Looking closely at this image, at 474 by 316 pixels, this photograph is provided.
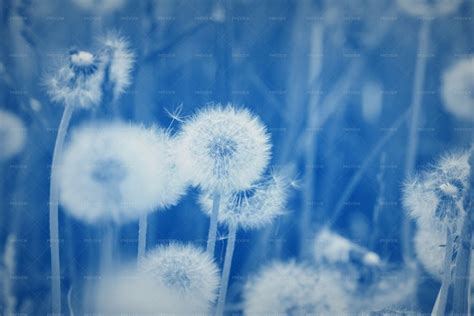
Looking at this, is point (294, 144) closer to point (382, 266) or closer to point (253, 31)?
point (253, 31)

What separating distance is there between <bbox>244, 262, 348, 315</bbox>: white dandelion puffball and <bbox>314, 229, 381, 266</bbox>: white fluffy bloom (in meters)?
0.06

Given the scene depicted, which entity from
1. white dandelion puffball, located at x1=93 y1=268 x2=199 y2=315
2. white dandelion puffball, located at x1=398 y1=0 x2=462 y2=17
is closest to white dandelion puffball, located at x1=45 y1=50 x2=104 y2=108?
white dandelion puffball, located at x1=93 y1=268 x2=199 y2=315

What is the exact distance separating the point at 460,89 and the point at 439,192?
41 cm

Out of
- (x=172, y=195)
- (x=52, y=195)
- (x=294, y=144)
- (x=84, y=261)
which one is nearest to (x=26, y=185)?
(x=52, y=195)

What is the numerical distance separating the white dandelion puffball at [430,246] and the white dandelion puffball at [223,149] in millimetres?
682

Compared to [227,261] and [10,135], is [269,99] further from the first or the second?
[10,135]

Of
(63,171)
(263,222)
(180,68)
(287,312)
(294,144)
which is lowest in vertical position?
(287,312)

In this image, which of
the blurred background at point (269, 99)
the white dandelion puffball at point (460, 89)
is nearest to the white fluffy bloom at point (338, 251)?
the blurred background at point (269, 99)

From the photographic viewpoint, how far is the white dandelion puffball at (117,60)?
1.35 metres

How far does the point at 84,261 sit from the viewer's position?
4.52 feet

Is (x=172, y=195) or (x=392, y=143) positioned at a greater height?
(x=392, y=143)

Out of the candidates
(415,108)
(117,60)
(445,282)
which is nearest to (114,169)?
(117,60)

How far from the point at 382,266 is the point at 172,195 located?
863mm

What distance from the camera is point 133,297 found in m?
1.38
